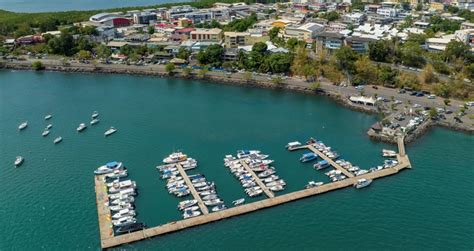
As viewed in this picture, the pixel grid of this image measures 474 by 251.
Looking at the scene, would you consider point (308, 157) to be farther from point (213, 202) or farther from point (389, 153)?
point (213, 202)

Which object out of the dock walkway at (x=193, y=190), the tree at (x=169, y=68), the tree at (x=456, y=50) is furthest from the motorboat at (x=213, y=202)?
the tree at (x=456, y=50)

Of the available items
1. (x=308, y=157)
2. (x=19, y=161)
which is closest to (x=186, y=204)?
(x=308, y=157)

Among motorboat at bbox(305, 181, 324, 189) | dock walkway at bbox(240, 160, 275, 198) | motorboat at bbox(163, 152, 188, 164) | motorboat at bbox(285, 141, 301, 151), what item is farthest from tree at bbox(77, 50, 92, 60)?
motorboat at bbox(305, 181, 324, 189)

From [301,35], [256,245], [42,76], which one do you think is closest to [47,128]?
[42,76]

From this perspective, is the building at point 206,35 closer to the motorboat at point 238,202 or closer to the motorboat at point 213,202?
the motorboat at point 213,202

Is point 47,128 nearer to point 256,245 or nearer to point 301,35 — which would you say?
point 256,245
